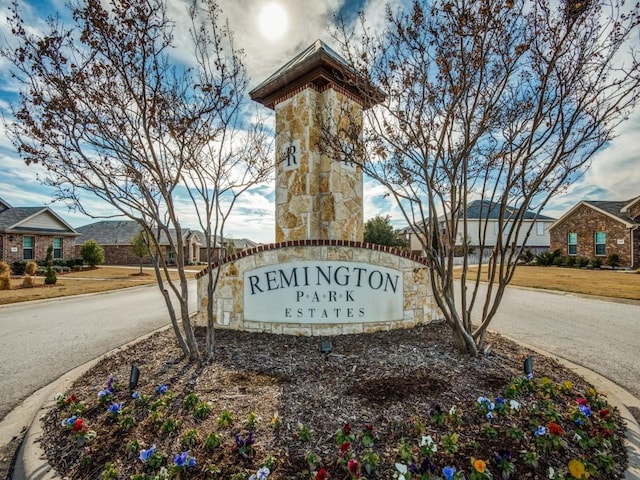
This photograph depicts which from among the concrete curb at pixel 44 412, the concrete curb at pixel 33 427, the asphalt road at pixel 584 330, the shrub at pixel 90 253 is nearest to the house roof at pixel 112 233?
the shrub at pixel 90 253

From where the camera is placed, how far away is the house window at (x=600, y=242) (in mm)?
22308

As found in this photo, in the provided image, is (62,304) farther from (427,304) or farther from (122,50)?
(427,304)

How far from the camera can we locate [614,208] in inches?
876

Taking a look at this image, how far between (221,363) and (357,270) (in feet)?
8.20

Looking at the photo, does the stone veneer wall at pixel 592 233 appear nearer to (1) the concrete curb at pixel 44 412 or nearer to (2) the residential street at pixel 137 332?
(2) the residential street at pixel 137 332

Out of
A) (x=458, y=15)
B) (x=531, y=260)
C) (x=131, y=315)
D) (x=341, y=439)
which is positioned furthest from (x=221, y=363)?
(x=531, y=260)

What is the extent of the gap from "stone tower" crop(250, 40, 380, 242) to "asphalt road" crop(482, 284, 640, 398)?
3.81m

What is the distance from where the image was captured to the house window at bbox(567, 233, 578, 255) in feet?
80.5

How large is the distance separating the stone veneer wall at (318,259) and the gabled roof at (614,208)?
74.1ft

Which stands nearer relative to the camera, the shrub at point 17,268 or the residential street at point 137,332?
the residential street at point 137,332

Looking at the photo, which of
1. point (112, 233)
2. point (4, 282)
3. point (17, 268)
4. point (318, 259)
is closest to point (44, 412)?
point (318, 259)

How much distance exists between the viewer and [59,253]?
26.6m

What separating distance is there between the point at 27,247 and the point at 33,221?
211 cm

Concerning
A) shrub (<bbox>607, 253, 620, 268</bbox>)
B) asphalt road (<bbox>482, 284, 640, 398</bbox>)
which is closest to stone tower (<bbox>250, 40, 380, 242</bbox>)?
asphalt road (<bbox>482, 284, 640, 398</bbox>)
